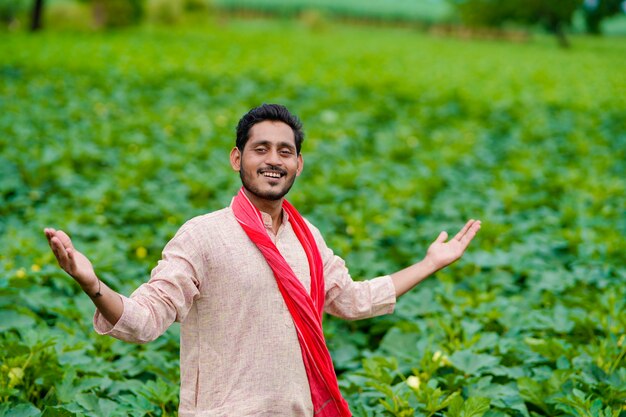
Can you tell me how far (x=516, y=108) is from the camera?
1097 cm

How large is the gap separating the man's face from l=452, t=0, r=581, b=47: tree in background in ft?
66.9

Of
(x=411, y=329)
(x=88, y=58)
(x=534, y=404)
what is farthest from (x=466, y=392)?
(x=88, y=58)

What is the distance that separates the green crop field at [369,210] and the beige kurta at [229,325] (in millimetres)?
572

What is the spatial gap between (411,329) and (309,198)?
2.50 m

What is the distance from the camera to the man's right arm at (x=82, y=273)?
5.41 feet

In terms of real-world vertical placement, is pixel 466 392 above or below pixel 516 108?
below

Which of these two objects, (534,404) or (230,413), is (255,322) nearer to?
(230,413)

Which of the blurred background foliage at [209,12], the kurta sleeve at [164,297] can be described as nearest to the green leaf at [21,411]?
the kurta sleeve at [164,297]

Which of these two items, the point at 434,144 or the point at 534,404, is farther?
the point at 434,144

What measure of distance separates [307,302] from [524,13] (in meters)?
25.8

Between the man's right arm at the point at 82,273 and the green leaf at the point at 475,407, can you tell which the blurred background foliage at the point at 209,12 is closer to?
the green leaf at the point at 475,407

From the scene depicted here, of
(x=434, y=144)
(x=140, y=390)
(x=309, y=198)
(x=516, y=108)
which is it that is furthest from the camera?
(x=516, y=108)

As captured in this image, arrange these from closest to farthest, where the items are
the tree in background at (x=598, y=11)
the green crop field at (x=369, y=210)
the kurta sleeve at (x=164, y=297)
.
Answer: the kurta sleeve at (x=164, y=297) → the green crop field at (x=369, y=210) → the tree in background at (x=598, y=11)

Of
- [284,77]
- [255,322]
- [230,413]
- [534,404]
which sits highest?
[284,77]
